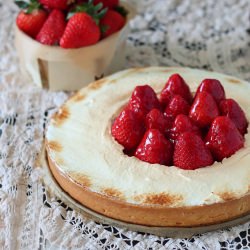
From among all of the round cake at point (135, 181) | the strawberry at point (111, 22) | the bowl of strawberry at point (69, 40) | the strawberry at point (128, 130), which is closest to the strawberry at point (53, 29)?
the bowl of strawberry at point (69, 40)

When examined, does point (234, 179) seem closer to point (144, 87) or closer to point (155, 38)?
point (144, 87)

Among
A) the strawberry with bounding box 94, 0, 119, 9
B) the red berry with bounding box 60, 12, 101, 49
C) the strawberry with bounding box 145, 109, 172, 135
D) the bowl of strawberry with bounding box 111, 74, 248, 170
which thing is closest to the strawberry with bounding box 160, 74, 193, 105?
the bowl of strawberry with bounding box 111, 74, 248, 170

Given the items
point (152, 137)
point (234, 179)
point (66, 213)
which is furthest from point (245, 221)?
point (66, 213)

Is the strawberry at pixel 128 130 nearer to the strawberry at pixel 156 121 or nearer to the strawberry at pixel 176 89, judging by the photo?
the strawberry at pixel 156 121

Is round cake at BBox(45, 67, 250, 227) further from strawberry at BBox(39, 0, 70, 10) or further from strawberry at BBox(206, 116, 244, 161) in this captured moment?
strawberry at BBox(39, 0, 70, 10)

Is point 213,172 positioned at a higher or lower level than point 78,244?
higher

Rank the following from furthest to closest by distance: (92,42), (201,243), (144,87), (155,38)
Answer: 1. (155,38)
2. (92,42)
3. (144,87)
4. (201,243)

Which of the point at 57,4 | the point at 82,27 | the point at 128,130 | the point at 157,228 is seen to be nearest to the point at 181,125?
the point at 128,130
